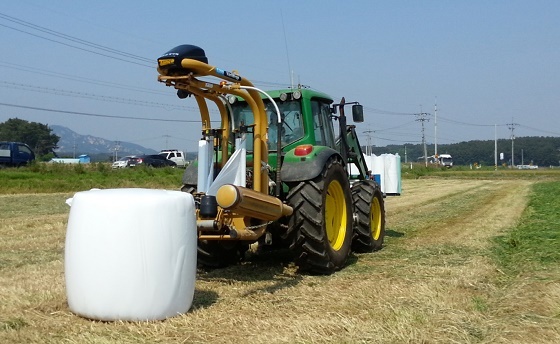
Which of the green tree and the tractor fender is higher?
the green tree

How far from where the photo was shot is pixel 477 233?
1026 cm

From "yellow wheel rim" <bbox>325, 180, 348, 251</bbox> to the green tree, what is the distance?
3446 inches

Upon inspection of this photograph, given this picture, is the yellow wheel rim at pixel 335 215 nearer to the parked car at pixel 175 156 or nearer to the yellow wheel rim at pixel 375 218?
the yellow wheel rim at pixel 375 218

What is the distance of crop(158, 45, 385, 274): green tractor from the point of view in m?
5.61

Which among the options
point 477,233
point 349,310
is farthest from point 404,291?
point 477,233

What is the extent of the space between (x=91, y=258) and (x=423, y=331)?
2364 mm

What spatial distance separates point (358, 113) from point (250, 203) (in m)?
3.35

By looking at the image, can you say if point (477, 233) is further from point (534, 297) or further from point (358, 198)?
point (534, 297)

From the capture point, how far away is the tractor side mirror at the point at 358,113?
8367mm

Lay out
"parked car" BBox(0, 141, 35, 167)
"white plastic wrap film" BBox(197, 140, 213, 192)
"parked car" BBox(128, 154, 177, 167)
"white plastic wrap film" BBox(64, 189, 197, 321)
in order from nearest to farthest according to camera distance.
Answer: "white plastic wrap film" BBox(64, 189, 197, 321) → "white plastic wrap film" BBox(197, 140, 213, 192) → "parked car" BBox(0, 141, 35, 167) → "parked car" BBox(128, 154, 177, 167)

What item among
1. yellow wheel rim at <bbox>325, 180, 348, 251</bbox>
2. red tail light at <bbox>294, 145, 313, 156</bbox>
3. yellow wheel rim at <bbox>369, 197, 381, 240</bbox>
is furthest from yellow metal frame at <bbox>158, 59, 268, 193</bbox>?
yellow wheel rim at <bbox>369, 197, 381, 240</bbox>

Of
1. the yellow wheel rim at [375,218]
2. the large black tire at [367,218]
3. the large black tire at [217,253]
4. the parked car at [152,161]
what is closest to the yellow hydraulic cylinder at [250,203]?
the large black tire at [217,253]

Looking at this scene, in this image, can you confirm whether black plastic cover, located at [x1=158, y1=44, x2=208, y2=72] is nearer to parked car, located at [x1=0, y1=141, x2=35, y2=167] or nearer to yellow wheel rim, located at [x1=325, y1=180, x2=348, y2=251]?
yellow wheel rim, located at [x1=325, y1=180, x2=348, y2=251]

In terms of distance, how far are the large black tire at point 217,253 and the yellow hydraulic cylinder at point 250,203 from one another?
3.46 feet
